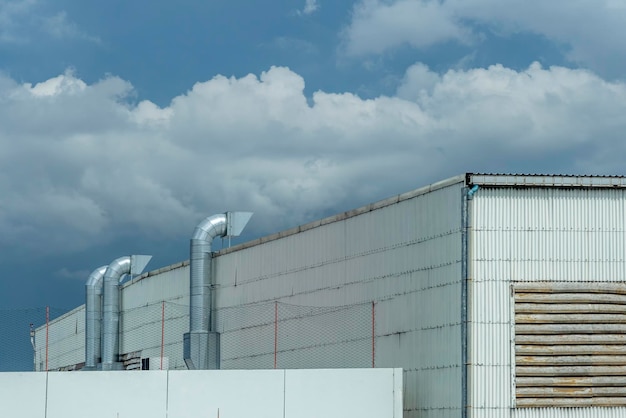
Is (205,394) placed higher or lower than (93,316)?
lower

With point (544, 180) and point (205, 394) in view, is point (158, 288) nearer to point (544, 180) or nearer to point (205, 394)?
point (205, 394)

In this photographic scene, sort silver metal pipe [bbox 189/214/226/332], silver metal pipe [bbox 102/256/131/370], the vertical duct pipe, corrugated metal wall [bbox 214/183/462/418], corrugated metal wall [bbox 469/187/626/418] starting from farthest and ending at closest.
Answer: the vertical duct pipe → silver metal pipe [bbox 102/256/131/370] → silver metal pipe [bbox 189/214/226/332] → corrugated metal wall [bbox 214/183/462/418] → corrugated metal wall [bbox 469/187/626/418]

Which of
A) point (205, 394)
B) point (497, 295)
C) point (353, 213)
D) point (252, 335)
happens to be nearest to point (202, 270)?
point (252, 335)

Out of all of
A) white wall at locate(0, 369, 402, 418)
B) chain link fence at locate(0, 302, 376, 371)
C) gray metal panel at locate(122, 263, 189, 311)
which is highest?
gray metal panel at locate(122, 263, 189, 311)

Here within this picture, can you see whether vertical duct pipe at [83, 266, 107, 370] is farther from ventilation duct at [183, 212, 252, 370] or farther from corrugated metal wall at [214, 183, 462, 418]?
corrugated metal wall at [214, 183, 462, 418]

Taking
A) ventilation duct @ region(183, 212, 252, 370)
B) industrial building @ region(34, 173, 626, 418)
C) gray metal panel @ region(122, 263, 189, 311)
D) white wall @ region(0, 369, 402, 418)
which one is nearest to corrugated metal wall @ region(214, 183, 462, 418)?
industrial building @ region(34, 173, 626, 418)

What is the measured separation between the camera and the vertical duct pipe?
69.1 metres

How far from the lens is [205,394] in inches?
1453

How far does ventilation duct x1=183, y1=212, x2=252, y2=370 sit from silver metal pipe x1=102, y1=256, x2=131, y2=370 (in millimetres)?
14309

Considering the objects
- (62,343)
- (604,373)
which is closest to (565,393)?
(604,373)

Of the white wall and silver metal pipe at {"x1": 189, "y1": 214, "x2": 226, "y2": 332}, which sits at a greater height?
silver metal pipe at {"x1": 189, "y1": 214, "x2": 226, "y2": 332}

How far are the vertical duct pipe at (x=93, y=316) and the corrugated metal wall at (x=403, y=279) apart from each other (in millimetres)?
24044

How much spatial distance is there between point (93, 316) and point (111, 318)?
8.38 feet

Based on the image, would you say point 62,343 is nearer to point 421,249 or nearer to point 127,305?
point 127,305
